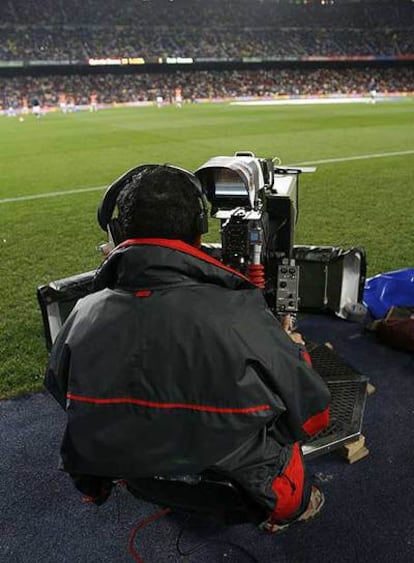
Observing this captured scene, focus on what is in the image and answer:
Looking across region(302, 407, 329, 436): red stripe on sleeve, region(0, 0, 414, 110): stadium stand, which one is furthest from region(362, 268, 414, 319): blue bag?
region(0, 0, 414, 110): stadium stand

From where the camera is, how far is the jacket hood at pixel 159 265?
149 centimetres

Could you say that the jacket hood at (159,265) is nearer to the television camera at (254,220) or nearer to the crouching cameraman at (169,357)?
the crouching cameraman at (169,357)

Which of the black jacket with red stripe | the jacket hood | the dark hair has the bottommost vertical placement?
the black jacket with red stripe

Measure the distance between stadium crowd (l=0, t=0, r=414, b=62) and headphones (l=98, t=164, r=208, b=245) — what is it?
4219 cm

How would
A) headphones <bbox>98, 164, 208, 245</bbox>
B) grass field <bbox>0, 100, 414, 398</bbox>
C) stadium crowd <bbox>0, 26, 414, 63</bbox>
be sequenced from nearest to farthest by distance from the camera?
headphones <bbox>98, 164, 208, 245</bbox>, grass field <bbox>0, 100, 414, 398</bbox>, stadium crowd <bbox>0, 26, 414, 63</bbox>

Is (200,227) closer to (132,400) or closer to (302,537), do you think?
(132,400)

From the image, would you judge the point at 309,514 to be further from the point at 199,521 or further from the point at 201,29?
the point at 201,29

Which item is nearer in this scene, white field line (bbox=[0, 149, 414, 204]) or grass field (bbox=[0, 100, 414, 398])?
grass field (bbox=[0, 100, 414, 398])

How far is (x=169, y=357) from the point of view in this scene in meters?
1.46

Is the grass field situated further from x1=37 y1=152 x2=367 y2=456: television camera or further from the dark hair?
the dark hair

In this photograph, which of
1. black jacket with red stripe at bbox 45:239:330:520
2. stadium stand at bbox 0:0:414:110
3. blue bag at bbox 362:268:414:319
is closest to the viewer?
black jacket with red stripe at bbox 45:239:330:520

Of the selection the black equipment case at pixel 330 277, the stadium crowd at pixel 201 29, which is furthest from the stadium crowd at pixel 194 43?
the black equipment case at pixel 330 277

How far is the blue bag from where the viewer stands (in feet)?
15.3

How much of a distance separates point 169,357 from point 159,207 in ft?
1.40
